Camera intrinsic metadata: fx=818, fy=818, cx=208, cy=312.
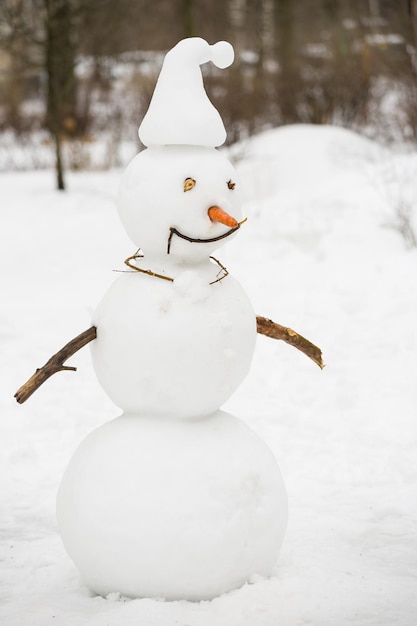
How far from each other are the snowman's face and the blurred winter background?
1035 millimetres

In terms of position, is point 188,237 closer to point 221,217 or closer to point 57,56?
point 221,217

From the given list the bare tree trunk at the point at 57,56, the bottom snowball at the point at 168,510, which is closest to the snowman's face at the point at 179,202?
the bottom snowball at the point at 168,510

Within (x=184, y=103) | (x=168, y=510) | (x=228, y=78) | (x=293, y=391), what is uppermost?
(x=184, y=103)

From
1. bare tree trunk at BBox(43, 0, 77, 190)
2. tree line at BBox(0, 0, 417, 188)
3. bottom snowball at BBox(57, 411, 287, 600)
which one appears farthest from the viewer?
tree line at BBox(0, 0, 417, 188)

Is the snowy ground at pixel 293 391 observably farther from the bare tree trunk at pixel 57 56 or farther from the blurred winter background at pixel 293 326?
the bare tree trunk at pixel 57 56

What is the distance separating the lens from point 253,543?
266 centimetres

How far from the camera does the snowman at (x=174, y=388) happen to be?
257cm

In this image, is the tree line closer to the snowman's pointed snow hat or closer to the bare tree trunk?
the bare tree trunk

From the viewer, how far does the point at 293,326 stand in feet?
19.4

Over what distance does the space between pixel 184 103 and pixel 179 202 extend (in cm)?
33

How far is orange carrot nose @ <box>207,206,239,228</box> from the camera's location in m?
2.56

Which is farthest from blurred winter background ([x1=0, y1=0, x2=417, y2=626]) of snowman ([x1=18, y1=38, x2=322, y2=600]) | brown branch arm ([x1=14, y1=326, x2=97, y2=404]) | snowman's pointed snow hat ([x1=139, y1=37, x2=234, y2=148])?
snowman's pointed snow hat ([x1=139, y1=37, x2=234, y2=148])

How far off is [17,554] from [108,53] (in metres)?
17.7

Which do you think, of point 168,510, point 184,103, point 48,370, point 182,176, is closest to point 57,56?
point 184,103
